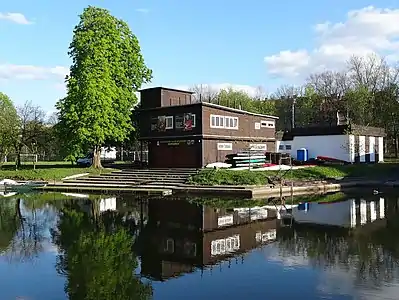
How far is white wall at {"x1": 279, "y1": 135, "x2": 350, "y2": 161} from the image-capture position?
4347 cm

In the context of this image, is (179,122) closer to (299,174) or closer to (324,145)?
(299,174)

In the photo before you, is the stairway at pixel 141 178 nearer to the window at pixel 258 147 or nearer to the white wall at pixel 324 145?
the window at pixel 258 147

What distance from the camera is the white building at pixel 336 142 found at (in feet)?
142

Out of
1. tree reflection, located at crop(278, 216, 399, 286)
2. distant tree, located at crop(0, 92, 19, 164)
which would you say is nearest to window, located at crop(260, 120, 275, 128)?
distant tree, located at crop(0, 92, 19, 164)

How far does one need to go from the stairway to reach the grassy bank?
57.2 inches

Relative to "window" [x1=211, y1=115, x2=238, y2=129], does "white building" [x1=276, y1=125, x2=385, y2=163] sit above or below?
below

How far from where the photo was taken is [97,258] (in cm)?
1212

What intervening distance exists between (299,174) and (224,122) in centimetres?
785

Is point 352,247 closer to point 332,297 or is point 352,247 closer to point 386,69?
point 332,297

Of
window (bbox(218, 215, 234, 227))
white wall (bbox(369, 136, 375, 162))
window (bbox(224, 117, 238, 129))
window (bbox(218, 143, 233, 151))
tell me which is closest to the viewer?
window (bbox(218, 215, 234, 227))

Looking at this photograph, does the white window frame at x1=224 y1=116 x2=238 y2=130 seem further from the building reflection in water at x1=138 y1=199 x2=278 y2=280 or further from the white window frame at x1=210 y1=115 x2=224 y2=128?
the building reflection in water at x1=138 y1=199 x2=278 y2=280

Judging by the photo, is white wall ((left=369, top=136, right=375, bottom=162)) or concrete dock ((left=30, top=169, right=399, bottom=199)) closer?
concrete dock ((left=30, top=169, right=399, bottom=199))

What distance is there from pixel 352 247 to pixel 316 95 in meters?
52.8

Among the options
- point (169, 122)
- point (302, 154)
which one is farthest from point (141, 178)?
point (302, 154)
